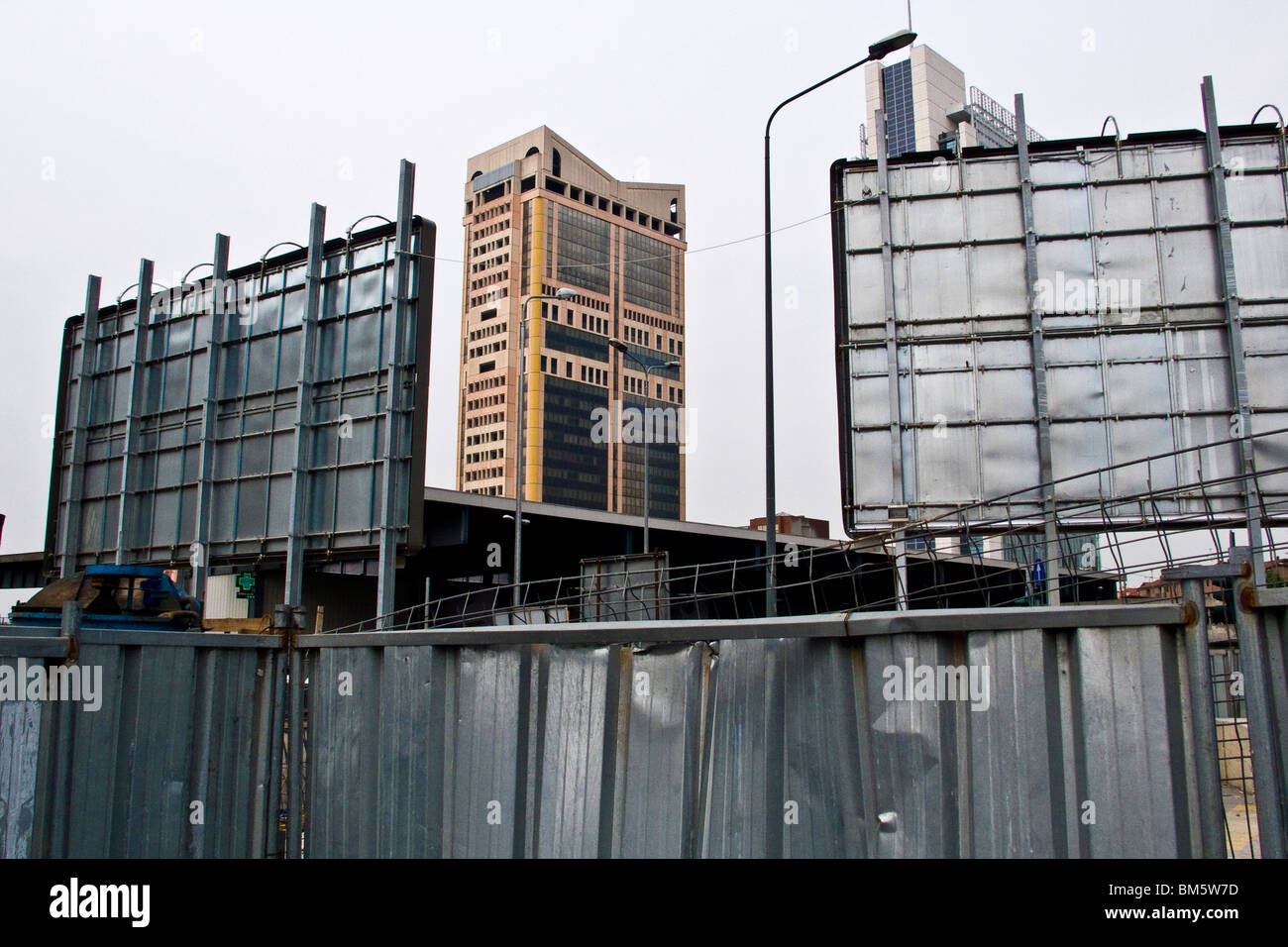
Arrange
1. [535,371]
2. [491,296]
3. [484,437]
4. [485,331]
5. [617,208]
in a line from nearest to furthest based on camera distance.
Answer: [535,371], [484,437], [485,331], [491,296], [617,208]

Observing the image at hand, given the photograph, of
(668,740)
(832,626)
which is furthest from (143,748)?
(832,626)

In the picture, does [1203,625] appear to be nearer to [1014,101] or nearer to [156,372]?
[1014,101]

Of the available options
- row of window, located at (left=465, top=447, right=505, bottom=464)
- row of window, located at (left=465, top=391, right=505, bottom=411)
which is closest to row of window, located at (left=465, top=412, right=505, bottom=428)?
row of window, located at (left=465, top=391, right=505, bottom=411)

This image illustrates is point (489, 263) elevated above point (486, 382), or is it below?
above

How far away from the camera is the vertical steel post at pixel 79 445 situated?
910 inches

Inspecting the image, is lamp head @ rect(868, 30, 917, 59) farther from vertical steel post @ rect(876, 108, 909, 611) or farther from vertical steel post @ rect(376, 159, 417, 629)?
vertical steel post @ rect(376, 159, 417, 629)

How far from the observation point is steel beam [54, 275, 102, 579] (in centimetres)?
2312

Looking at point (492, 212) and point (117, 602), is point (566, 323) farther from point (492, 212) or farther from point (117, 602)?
point (117, 602)

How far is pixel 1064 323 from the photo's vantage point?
1345 cm

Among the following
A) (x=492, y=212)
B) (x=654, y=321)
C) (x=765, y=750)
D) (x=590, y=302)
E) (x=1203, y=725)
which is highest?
(x=492, y=212)

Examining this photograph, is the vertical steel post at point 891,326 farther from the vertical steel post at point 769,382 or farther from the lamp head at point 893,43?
the vertical steel post at point 769,382

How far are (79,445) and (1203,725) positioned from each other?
81.9 ft

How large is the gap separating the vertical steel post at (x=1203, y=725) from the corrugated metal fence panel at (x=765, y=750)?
0.05 meters
